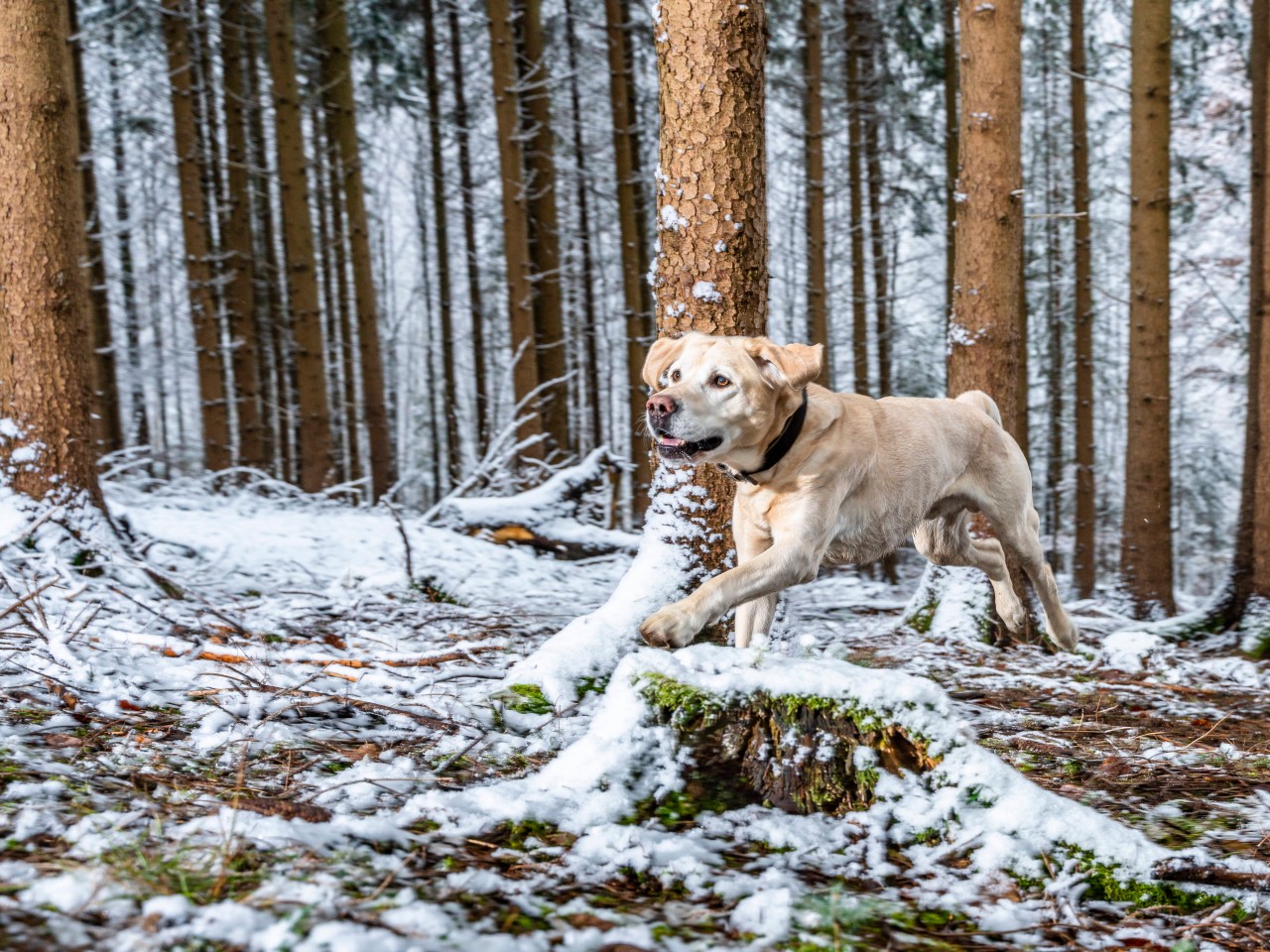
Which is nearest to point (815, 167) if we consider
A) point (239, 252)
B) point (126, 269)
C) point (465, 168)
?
point (465, 168)

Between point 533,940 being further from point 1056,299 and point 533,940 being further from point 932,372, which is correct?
point 932,372

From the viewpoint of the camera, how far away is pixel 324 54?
14.9 m

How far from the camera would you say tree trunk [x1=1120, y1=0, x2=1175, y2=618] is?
33.9 feet

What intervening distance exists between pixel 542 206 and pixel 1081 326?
31.0 ft

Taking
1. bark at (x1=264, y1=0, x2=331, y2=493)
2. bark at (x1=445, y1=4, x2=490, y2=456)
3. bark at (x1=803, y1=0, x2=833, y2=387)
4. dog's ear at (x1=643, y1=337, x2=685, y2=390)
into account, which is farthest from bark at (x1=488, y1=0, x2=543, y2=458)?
dog's ear at (x1=643, y1=337, x2=685, y2=390)

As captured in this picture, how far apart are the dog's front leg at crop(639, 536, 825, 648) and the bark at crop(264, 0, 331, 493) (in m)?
10.7

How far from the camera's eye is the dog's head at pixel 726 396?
4062 millimetres

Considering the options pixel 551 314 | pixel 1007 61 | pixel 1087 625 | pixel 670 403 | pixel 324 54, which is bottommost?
pixel 1087 625

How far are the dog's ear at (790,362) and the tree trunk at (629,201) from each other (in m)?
10.4

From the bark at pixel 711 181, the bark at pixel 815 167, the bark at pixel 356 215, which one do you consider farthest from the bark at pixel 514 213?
the bark at pixel 711 181

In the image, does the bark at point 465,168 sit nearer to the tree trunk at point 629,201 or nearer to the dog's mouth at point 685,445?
the tree trunk at point 629,201

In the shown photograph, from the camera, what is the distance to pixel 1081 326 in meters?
17.3

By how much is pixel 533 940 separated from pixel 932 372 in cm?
2639

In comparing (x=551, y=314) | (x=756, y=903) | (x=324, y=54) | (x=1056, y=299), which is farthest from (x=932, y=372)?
(x=756, y=903)
